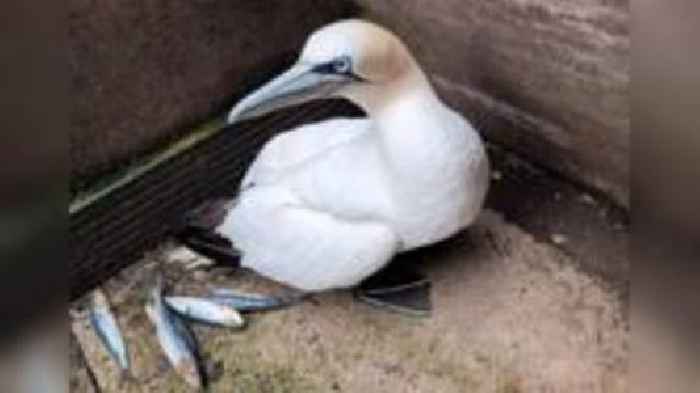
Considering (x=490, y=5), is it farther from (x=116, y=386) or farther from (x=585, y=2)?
(x=116, y=386)

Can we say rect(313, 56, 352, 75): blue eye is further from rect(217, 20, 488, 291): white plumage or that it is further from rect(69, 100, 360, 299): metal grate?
rect(69, 100, 360, 299): metal grate

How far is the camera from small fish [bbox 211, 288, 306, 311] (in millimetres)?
865

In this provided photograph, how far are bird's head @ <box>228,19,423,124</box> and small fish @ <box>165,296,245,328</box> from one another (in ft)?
0.44

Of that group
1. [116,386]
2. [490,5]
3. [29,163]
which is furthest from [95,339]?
[29,163]

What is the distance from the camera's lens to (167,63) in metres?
0.84

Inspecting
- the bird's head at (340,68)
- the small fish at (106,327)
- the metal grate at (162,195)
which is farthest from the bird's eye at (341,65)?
the small fish at (106,327)

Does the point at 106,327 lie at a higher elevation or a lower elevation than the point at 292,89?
lower

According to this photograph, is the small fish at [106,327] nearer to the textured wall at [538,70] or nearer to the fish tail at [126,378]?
the fish tail at [126,378]

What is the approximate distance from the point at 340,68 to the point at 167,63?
0.12 metres

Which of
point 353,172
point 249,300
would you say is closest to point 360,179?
point 353,172

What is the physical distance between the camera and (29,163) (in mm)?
453

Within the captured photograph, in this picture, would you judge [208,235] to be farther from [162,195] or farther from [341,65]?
[341,65]

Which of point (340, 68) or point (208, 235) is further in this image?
point (208, 235)

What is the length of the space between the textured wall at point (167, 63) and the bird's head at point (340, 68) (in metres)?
0.05
